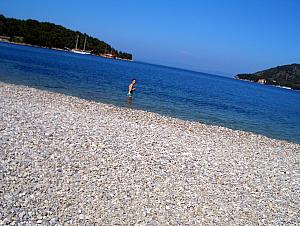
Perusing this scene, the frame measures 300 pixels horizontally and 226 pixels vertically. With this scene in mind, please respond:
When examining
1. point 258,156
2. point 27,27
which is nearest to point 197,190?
point 258,156

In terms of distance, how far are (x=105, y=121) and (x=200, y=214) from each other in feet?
31.1

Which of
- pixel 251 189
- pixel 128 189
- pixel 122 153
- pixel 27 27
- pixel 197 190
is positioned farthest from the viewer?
pixel 27 27

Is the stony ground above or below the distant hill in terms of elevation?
below

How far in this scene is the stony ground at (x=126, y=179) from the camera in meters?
7.34

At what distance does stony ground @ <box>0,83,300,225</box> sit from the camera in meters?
7.34

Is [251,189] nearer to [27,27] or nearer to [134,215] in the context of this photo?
[134,215]

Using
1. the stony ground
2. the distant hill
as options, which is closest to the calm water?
the stony ground

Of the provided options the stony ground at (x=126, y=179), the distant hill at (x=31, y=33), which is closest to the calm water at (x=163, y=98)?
the stony ground at (x=126, y=179)

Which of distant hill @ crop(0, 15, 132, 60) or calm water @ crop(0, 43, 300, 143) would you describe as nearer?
calm water @ crop(0, 43, 300, 143)

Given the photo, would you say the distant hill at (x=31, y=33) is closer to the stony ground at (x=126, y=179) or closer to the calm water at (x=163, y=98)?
the calm water at (x=163, y=98)

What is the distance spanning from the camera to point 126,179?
364 inches

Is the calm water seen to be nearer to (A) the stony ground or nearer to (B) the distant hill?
(A) the stony ground

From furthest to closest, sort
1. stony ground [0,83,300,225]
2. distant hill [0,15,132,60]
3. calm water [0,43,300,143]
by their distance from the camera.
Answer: distant hill [0,15,132,60]
calm water [0,43,300,143]
stony ground [0,83,300,225]

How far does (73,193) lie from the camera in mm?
7895
